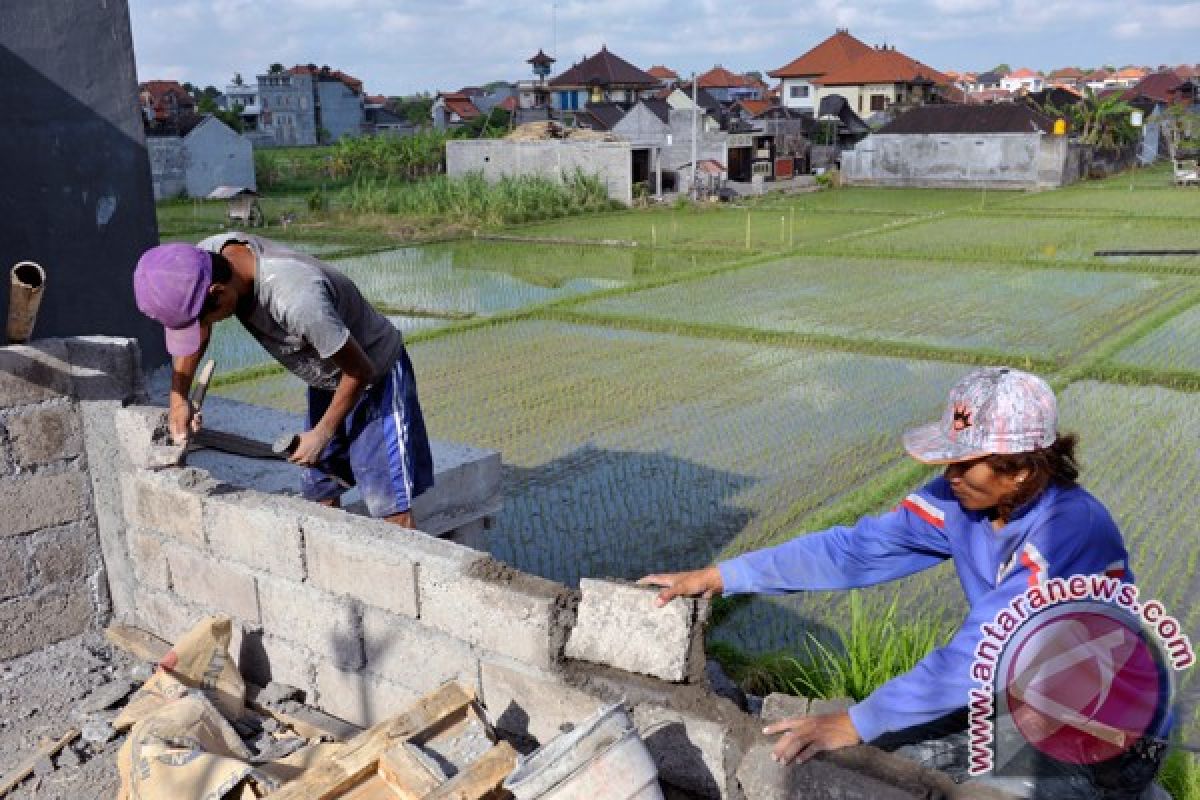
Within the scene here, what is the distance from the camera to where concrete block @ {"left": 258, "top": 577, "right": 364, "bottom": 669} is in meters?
3.38

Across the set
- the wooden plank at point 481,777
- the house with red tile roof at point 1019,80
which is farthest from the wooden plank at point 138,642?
the house with red tile roof at point 1019,80

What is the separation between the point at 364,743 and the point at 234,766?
34 centimetres

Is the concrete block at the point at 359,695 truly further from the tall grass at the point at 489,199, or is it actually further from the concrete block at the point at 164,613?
the tall grass at the point at 489,199

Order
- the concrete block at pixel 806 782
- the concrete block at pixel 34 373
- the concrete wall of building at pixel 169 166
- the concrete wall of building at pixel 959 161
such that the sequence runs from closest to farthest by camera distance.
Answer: the concrete block at pixel 806 782 → the concrete block at pixel 34 373 → the concrete wall of building at pixel 169 166 → the concrete wall of building at pixel 959 161

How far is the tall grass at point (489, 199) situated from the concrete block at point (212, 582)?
744 inches

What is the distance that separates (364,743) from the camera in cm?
288

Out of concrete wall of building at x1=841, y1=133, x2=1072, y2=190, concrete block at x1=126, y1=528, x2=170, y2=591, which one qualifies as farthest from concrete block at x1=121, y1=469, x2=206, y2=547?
concrete wall of building at x1=841, y1=133, x2=1072, y2=190

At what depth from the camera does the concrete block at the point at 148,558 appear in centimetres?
398

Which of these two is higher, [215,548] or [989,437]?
[989,437]

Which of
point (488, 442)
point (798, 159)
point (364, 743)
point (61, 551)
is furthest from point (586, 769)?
point (798, 159)

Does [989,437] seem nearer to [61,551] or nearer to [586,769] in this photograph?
[586,769]

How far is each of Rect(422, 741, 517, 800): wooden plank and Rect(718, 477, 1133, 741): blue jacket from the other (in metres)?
0.73

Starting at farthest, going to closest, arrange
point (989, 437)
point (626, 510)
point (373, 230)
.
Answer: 1. point (373, 230)
2. point (626, 510)
3. point (989, 437)

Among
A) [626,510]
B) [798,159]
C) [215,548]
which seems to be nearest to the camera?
[215,548]
